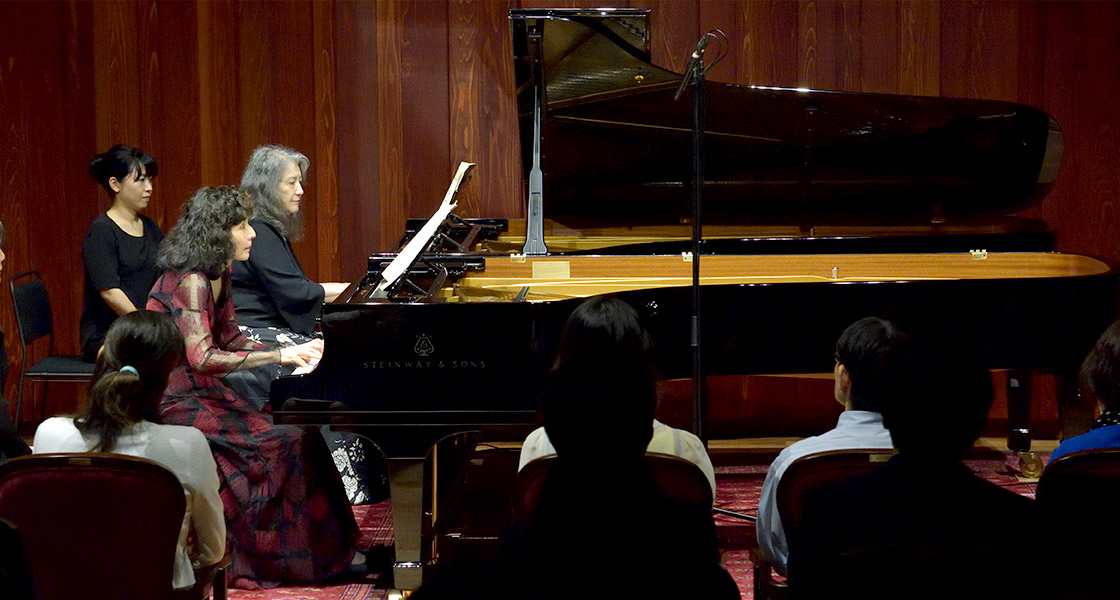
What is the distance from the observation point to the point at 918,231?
5094 mm

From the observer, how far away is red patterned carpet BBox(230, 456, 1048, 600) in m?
3.32

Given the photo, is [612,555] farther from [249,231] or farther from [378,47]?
[378,47]

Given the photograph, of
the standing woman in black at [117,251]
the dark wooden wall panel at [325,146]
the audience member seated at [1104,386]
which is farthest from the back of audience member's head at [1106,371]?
the dark wooden wall panel at [325,146]

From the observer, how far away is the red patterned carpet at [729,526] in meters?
3.32

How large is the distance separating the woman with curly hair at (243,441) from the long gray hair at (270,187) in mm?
841

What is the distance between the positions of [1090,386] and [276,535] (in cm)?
227

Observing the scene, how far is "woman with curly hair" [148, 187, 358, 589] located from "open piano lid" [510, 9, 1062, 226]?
1514 mm

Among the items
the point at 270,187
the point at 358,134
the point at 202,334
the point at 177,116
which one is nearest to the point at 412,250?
the point at 202,334

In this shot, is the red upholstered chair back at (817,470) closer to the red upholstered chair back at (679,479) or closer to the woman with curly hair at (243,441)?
the red upholstered chair back at (679,479)

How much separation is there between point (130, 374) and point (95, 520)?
379mm

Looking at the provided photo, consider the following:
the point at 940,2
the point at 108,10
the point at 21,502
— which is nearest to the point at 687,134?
the point at 940,2

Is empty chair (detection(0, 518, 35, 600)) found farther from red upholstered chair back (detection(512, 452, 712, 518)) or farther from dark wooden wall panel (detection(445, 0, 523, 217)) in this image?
dark wooden wall panel (detection(445, 0, 523, 217))

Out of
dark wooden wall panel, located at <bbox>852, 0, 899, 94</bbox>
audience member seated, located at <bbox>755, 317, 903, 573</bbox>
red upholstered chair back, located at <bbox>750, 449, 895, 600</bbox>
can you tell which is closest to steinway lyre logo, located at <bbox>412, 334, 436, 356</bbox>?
audience member seated, located at <bbox>755, 317, 903, 573</bbox>

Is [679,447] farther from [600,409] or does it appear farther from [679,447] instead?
[600,409]
